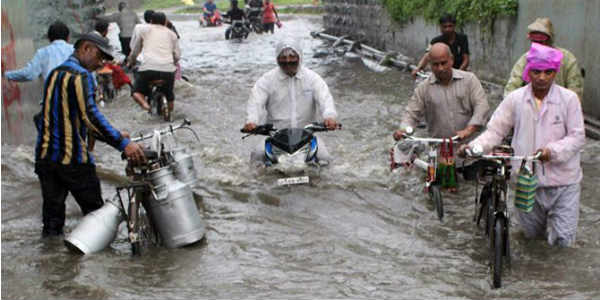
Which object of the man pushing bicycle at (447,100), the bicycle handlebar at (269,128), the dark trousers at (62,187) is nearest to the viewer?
the dark trousers at (62,187)

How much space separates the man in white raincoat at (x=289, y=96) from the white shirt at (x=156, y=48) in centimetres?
500

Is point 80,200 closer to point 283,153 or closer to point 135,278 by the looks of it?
point 135,278

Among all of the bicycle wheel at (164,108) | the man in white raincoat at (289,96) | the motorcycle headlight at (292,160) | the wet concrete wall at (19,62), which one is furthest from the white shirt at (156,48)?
the motorcycle headlight at (292,160)

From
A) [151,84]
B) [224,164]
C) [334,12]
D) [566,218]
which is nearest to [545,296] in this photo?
[566,218]

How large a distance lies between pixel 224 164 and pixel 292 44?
115 inches

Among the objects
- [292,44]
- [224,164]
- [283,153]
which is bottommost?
[224,164]

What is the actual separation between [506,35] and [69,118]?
10191 millimetres

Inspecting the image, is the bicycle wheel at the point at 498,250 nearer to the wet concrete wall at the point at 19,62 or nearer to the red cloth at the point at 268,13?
the wet concrete wall at the point at 19,62

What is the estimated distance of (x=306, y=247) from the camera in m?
7.12

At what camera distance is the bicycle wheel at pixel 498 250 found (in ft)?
18.5

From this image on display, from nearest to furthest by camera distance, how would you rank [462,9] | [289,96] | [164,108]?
[289,96]
[164,108]
[462,9]

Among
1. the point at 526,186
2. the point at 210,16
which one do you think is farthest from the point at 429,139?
the point at 210,16

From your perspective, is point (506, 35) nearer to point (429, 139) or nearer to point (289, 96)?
point (289, 96)

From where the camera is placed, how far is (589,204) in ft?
27.1
